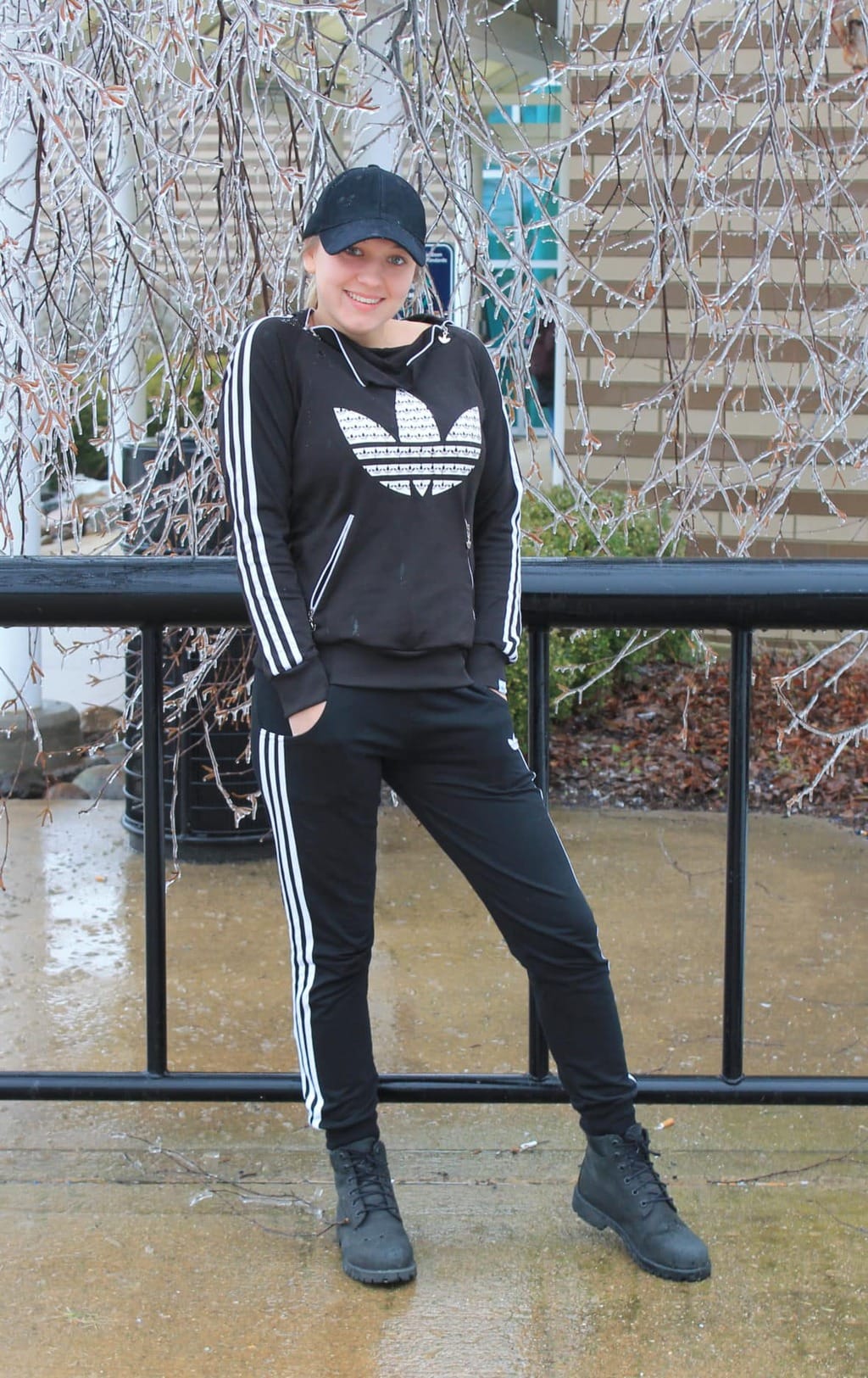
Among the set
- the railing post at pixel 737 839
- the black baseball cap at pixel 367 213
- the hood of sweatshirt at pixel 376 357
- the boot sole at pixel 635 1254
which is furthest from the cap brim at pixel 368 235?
the boot sole at pixel 635 1254

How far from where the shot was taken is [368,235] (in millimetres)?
2496

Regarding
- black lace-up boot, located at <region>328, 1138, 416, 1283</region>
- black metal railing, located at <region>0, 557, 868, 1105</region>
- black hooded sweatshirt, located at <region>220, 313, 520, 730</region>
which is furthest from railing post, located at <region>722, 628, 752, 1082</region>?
black lace-up boot, located at <region>328, 1138, 416, 1283</region>

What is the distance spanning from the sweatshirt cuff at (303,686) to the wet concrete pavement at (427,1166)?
3.47 feet

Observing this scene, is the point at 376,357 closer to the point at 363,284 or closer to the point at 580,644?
the point at 363,284

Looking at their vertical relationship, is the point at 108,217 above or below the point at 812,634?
above

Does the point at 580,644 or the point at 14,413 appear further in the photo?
the point at 580,644

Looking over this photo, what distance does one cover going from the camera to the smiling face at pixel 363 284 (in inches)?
100

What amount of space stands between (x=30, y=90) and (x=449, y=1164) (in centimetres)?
239

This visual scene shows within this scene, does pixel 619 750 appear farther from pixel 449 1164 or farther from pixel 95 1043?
pixel 449 1164

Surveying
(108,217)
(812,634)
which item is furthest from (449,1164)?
(812,634)

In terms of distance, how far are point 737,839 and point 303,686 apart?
961 mm

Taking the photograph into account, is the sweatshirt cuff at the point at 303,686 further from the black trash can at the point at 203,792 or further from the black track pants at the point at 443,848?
the black trash can at the point at 203,792

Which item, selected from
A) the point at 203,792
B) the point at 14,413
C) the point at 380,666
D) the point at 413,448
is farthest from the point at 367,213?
the point at 203,792

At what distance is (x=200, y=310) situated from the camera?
147 inches
